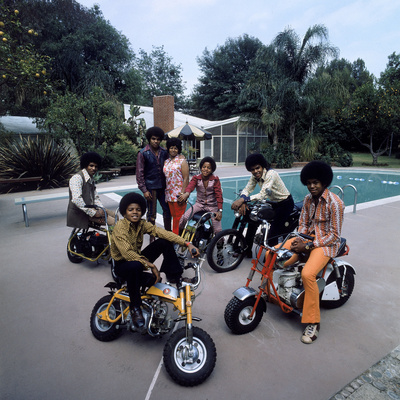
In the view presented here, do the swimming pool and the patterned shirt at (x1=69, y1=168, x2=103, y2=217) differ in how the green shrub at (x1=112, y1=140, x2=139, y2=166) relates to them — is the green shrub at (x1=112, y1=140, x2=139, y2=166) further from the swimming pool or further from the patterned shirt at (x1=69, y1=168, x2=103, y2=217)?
the patterned shirt at (x1=69, y1=168, x2=103, y2=217)

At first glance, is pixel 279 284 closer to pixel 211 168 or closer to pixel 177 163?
pixel 211 168

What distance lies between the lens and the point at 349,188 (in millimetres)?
11672

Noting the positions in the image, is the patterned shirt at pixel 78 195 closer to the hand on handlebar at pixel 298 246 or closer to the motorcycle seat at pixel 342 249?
Answer: the hand on handlebar at pixel 298 246

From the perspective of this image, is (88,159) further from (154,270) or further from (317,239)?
(317,239)

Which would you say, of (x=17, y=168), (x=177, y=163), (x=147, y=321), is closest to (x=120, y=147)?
(x=17, y=168)

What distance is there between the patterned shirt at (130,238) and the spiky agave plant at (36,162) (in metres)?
8.99

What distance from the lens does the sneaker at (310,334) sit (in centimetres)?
253

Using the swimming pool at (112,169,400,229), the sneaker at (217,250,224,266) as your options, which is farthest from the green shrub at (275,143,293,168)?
the sneaker at (217,250,224,266)

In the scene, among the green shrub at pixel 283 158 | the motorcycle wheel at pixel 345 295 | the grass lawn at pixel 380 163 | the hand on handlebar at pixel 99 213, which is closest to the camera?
the motorcycle wheel at pixel 345 295

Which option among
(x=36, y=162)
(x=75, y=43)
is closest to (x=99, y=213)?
(x=36, y=162)

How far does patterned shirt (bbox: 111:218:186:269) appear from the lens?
2.40 meters

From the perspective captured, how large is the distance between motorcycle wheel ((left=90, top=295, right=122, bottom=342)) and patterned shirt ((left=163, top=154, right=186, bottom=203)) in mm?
2100

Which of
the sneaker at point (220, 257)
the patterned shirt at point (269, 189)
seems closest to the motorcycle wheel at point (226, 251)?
the sneaker at point (220, 257)

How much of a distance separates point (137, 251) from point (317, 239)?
1648 mm
